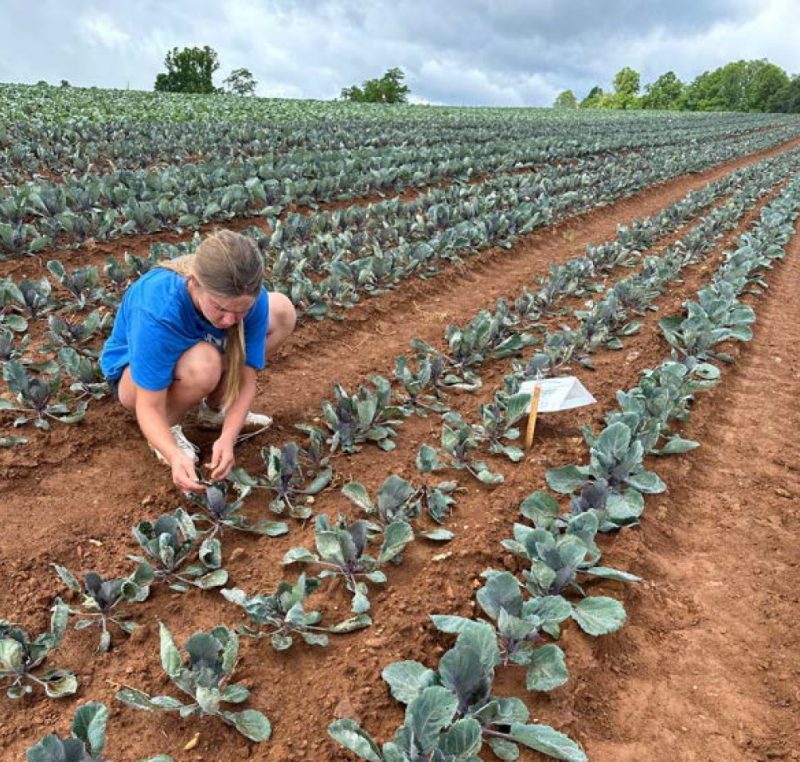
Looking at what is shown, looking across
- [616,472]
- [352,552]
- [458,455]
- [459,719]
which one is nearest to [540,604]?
[459,719]

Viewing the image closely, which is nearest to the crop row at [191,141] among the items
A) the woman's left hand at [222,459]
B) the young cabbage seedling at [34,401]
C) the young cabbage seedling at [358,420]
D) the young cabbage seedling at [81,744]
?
the young cabbage seedling at [34,401]

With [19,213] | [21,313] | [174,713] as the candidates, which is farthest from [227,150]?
[174,713]

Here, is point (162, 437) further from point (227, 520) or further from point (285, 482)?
point (285, 482)

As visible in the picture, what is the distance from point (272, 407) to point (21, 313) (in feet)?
7.88

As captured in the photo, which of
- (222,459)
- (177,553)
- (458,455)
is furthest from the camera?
(458,455)

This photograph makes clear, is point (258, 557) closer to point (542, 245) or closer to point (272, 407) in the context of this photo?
point (272, 407)

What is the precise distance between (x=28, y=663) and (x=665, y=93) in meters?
115

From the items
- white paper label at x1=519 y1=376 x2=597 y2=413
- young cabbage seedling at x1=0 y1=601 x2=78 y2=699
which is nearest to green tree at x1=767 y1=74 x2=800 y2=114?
white paper label at x1=519 y1=376 x2=597 y2=413

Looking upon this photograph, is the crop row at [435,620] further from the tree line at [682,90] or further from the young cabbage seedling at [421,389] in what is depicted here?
the tree line at [682,90]

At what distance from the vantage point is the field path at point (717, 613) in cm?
219

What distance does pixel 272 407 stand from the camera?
4.13m

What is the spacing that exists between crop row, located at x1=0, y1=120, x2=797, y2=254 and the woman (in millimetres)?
3939

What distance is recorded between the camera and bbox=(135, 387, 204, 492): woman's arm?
106 inches

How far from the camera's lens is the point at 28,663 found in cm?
223
